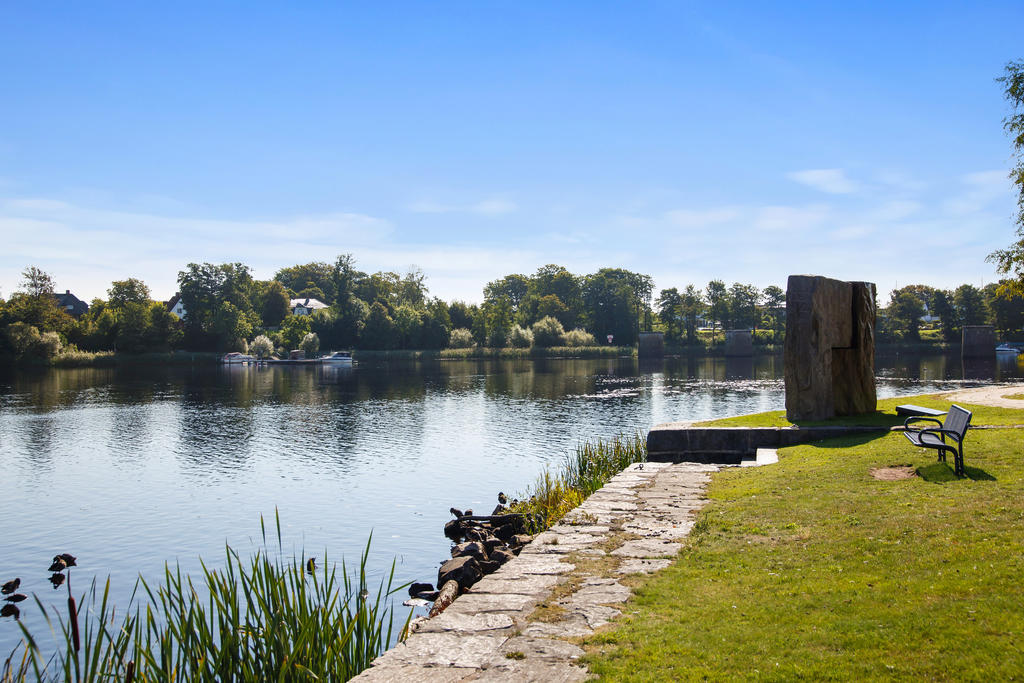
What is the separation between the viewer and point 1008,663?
444 centimetres

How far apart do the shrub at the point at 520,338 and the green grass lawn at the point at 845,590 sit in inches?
3446

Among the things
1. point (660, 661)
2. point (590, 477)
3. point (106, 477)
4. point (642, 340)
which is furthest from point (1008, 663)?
point (642, 340)

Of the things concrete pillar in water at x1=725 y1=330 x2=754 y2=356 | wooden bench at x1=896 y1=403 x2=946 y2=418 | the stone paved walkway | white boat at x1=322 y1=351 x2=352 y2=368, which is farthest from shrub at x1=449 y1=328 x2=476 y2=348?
the stone paved walkway

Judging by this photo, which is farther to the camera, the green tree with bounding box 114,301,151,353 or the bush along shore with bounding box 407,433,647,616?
the green tree with bounding box 114,301,151,353

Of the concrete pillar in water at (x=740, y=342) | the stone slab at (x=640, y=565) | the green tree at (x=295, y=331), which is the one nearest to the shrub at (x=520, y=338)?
the concrete pillar in water at (x=740, y=342)

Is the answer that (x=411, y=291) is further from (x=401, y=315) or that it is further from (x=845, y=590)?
(x=845, y=590)

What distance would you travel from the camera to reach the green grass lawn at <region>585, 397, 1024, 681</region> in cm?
479

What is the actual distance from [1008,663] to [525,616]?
11.3 ft

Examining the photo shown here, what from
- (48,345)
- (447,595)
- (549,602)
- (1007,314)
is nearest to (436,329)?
(48,345)

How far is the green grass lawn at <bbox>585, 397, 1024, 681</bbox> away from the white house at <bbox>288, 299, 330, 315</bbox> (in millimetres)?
110766

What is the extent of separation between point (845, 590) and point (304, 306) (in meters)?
116

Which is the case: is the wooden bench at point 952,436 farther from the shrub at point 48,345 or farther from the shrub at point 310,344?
the shrub at point 310,344

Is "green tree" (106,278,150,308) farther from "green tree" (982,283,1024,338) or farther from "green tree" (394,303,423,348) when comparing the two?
"green tree" (982,283,1024,338)

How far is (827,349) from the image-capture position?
1664 cm
